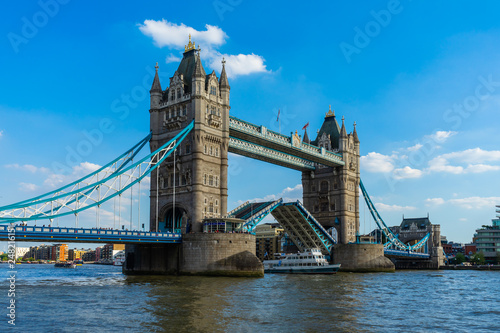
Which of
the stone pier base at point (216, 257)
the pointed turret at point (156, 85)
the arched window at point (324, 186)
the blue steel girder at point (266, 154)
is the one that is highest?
the pointed turret at point (156, 85)

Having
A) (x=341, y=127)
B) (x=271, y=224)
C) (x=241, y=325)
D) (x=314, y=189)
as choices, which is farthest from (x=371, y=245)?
(x=271, y=224)

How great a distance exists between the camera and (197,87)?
7125 centimetres

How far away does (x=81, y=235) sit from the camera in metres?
57.1

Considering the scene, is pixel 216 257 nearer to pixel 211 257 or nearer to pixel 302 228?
pixel 211 257

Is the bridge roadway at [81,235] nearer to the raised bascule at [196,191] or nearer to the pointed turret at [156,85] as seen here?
the raised bascule at [196,191]

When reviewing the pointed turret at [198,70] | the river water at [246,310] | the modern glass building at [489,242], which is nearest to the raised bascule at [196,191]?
the pointed turret at [198,70]

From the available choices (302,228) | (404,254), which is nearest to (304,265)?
(302,228)

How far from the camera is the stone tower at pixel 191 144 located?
7075 centimetres

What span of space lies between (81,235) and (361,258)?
55591 millimetres

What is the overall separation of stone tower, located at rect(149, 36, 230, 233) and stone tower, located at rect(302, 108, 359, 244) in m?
36.3

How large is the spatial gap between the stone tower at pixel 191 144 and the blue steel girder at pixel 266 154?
17.4 feet

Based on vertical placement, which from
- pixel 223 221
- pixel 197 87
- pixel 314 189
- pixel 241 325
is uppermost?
pixel 197 87

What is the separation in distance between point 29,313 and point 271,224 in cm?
15943

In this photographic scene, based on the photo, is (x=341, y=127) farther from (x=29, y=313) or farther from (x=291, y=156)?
(x=29, y=313)
